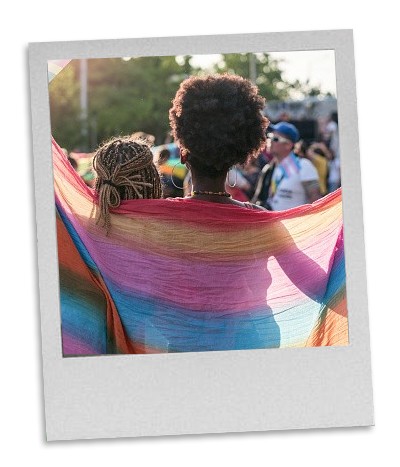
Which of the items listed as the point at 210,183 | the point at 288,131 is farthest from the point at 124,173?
the point at 288,131

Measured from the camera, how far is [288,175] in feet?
27.1

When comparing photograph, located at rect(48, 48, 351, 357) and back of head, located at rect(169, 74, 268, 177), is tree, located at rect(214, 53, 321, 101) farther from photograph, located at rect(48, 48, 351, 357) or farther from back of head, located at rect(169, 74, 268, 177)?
back of head, located at rect(169, 74, 268, 177)

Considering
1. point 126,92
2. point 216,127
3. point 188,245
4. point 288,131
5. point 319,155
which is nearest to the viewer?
point 216,127

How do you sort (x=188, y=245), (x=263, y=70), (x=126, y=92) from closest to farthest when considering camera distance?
1. (x=188, y=245)
2. (x=263, y=70)
3. (x=126, y=92)

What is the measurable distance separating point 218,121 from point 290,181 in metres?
2.65

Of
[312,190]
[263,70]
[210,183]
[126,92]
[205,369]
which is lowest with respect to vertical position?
[205,369]

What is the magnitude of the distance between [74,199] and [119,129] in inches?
17.8

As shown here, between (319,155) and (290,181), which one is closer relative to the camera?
(290,181)

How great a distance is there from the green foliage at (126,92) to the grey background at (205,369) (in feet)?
0.36

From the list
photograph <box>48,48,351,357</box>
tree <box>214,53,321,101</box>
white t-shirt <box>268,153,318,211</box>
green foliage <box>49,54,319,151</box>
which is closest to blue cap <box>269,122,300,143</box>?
white t-shirt <box>268,153,318,211</box>

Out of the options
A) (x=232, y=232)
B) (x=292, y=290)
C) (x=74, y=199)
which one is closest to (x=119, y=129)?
(x=74, y=199)

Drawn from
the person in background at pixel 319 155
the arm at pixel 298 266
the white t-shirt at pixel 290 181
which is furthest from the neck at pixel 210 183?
the person in background at pixel 319 155

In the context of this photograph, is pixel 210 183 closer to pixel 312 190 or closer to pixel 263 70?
pixel 263 70

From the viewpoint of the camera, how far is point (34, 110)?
5.76 m
